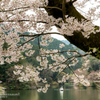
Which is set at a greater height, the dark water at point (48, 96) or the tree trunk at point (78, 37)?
the tree trunk at point (78, 37)

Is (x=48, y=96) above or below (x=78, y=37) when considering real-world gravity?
below

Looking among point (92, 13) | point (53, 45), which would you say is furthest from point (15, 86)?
point (53, 45)

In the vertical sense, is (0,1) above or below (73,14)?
above

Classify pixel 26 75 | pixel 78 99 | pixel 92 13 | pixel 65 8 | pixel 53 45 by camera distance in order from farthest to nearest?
pixel 53 45, pixel 78 99, pixel 26 75, pixel 92 13, pixel 65 8

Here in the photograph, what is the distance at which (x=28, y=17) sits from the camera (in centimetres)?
201

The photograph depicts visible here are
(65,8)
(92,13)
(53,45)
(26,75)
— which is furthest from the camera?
(53,45)

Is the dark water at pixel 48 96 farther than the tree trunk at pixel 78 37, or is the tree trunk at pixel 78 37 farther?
the dark water at pixel 48 96

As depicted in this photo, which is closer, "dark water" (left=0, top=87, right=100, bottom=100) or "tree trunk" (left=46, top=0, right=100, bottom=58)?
"tree trunk" (left=46, top=0, right=100, bottom=58)

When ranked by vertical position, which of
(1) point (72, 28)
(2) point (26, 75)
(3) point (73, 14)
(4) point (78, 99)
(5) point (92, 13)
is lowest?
(4) point (78, 99)

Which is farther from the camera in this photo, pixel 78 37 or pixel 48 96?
pixel 48 96

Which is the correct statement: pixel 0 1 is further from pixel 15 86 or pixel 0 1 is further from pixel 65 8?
pixel 15 86

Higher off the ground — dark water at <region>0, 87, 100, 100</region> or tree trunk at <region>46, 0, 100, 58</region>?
tree trunk at <region>46, 0, 100, 58</region>

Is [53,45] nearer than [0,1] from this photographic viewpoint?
No

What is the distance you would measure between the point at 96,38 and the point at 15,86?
786 inches
